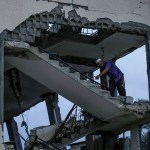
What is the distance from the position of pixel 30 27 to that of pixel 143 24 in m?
4.34

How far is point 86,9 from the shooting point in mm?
18516

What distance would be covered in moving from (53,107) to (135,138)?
17.5ft

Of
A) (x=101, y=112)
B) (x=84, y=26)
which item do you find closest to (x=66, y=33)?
(x=84, y=26)

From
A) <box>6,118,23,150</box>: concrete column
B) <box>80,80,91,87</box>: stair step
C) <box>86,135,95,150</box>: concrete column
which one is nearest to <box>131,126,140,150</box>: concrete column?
<box>86,135,95,150</box>: concrete column

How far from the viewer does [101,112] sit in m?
18.5

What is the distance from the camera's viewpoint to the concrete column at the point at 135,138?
1915 cm

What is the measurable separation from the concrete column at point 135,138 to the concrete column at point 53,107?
4678 mm

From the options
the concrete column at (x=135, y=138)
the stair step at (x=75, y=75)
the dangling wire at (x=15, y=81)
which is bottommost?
the concrete column at (x=135, y=138)

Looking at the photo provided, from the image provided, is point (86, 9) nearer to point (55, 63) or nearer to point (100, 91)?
point (55, 63)

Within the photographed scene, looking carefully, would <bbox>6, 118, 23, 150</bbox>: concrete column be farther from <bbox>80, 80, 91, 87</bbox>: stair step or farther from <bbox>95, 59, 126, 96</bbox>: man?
<bbox>80, 80, 91, 87</bbox>: stair step

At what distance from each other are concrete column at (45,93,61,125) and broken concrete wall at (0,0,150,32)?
5.64 m

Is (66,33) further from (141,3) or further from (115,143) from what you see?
(115,143)

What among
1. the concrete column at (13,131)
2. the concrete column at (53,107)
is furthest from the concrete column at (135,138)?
the concrete column at (13,131)

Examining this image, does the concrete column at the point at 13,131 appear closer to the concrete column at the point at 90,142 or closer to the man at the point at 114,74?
the concrete column at the point at 90,142
